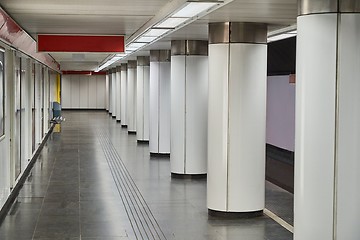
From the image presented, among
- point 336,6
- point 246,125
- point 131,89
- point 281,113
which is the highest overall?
point 336,6

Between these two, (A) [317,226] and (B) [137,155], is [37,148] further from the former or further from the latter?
(A) [317,226]

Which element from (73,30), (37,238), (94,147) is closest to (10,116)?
(73,30)

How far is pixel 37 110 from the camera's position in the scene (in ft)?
56.7

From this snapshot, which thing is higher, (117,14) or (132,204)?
(117,14)

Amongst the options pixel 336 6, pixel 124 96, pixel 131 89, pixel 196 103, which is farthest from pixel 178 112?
pixel 124 96

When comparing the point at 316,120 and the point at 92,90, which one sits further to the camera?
the point at 92,90

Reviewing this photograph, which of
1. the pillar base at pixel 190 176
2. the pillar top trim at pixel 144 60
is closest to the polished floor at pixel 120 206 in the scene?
the pillar base at pixel 190 176

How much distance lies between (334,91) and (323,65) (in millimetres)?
258

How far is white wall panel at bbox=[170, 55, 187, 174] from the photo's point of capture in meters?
12.6

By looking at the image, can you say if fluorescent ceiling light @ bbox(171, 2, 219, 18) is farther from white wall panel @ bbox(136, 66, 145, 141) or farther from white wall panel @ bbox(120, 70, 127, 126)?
white wall panel @ bbox(120, 70, 127, 126)

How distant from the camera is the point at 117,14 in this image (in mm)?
8484

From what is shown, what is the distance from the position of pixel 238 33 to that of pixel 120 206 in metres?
3.34

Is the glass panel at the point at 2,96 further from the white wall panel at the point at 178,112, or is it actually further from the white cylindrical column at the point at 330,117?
the white cylindrical column at the point at 330,117

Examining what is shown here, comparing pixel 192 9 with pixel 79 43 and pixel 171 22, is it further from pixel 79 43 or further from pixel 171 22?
pixel 79 43
